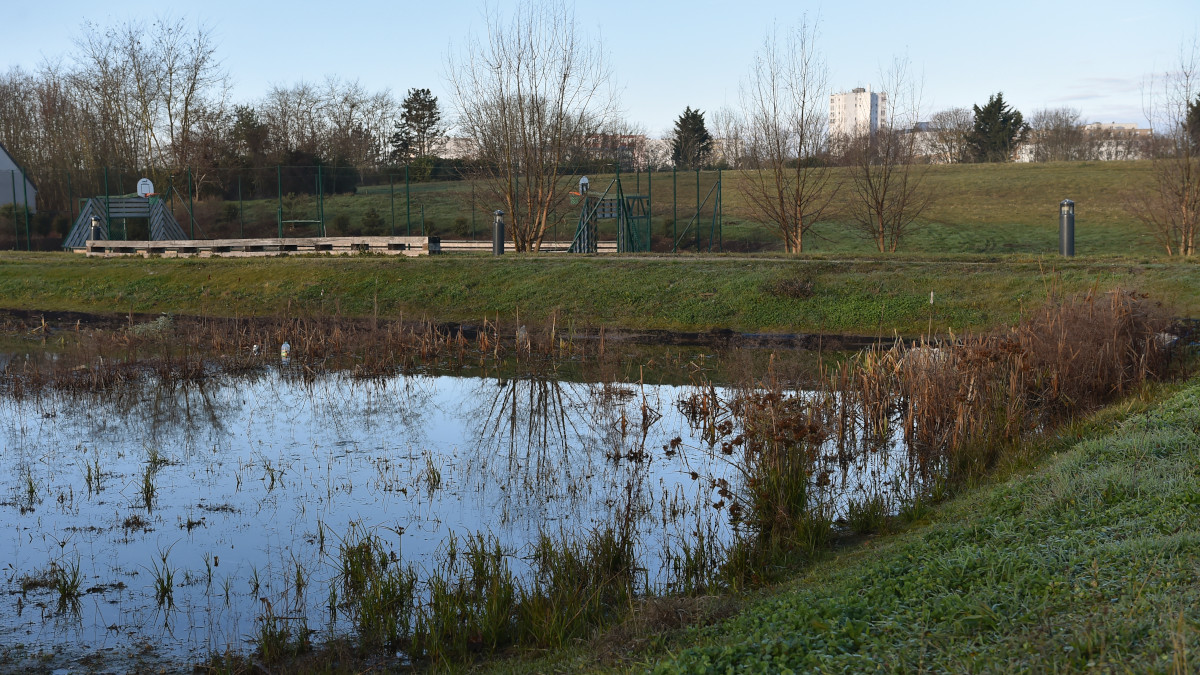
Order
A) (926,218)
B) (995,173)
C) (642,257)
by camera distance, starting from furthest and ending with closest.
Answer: (995,173)
(926,218)
(642,257)

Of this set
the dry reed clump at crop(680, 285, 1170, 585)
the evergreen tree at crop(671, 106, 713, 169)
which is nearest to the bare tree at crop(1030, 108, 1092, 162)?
the evergreen tree at crop(671, 106, 713, 169)

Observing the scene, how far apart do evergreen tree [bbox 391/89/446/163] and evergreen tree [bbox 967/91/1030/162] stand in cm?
3027

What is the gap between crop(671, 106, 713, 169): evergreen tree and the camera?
171ft

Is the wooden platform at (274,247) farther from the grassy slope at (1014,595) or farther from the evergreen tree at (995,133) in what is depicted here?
the evergreen tree at (995,133)

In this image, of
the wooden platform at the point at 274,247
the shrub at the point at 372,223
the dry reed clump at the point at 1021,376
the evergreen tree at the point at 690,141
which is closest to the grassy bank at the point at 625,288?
the wooden platform at the point at 274,247

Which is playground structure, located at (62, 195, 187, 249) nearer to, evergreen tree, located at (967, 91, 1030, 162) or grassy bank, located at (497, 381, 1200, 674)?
grassy bank, located at (497, 381, 1200, 674)

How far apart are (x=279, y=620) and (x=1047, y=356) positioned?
23.9 ft

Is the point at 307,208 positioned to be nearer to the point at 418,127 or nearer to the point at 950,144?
the point at 418,127

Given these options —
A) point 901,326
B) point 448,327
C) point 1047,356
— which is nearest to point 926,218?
point 901,326

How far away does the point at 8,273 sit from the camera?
22797 millimetres

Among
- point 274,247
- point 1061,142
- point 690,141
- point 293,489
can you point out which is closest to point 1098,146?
point 1061,142

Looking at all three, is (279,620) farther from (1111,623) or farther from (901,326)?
(901,326)

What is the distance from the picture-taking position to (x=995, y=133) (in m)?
54.1

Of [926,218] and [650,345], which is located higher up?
[926,218]
